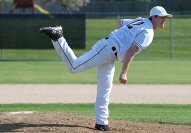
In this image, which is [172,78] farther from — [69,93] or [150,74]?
[69,93]

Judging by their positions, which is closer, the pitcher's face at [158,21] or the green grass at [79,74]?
the pitcher's face at [158,21]

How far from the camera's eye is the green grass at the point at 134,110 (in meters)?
11.5

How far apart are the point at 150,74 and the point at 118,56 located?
41.5 ft

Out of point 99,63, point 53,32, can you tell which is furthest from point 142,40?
point 53,32

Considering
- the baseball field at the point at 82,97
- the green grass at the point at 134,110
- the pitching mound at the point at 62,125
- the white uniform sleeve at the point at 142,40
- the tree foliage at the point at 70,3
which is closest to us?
the white uniform sleeve at the point at 142,40

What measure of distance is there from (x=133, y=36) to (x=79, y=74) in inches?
505

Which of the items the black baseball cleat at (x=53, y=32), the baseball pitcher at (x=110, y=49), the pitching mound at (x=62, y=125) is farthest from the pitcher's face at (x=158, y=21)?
the pitching mound at (x=62, y=125)

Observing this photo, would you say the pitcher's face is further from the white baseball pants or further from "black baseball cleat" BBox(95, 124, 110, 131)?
"black baseball cleat" BBox(95, 124, 110, 131)

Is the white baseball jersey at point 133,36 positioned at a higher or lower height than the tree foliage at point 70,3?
lower

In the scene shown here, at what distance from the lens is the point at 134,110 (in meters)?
13.3

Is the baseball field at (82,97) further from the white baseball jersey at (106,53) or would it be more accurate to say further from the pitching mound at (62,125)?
the white baseball jersey at (106,53)

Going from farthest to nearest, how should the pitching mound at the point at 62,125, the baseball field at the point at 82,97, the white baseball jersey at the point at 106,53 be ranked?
the baseball field at the point at 82,97
the pitching mound at the point at 62,125
the white baseball jersey at the point at 106,53

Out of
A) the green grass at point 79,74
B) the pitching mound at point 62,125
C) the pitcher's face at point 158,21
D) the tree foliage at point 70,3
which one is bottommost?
the pitching mound at point 62,125

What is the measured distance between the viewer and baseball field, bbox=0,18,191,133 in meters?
10.1
